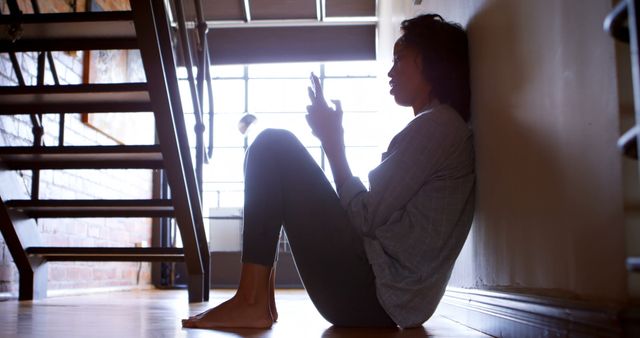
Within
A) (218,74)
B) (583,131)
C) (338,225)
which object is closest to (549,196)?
(583,131)

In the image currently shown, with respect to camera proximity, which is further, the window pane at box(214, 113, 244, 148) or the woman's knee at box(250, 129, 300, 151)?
the window pane at box(214, 113, 244, 148)

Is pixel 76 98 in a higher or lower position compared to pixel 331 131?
higher

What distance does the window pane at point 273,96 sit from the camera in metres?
7.77

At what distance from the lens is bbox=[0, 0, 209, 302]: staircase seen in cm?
265

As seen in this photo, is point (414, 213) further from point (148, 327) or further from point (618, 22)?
point (618, 22)

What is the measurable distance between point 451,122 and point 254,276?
0.65m

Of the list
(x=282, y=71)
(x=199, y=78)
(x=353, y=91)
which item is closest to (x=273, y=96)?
(x=282, y=71)

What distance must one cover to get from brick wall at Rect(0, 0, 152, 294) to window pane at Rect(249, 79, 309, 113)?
1.92 metres

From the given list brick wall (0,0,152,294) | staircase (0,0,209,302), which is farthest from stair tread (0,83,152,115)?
brick wall (0,0,152,294)

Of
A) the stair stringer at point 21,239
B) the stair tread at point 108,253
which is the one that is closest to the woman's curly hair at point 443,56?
the stair tread at point 108,253

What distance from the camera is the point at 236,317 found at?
5.85 ft

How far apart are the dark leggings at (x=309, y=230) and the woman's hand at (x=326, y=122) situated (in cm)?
9

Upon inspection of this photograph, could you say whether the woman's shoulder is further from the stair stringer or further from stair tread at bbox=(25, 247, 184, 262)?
the stair stringer

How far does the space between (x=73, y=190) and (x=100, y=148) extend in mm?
1990
